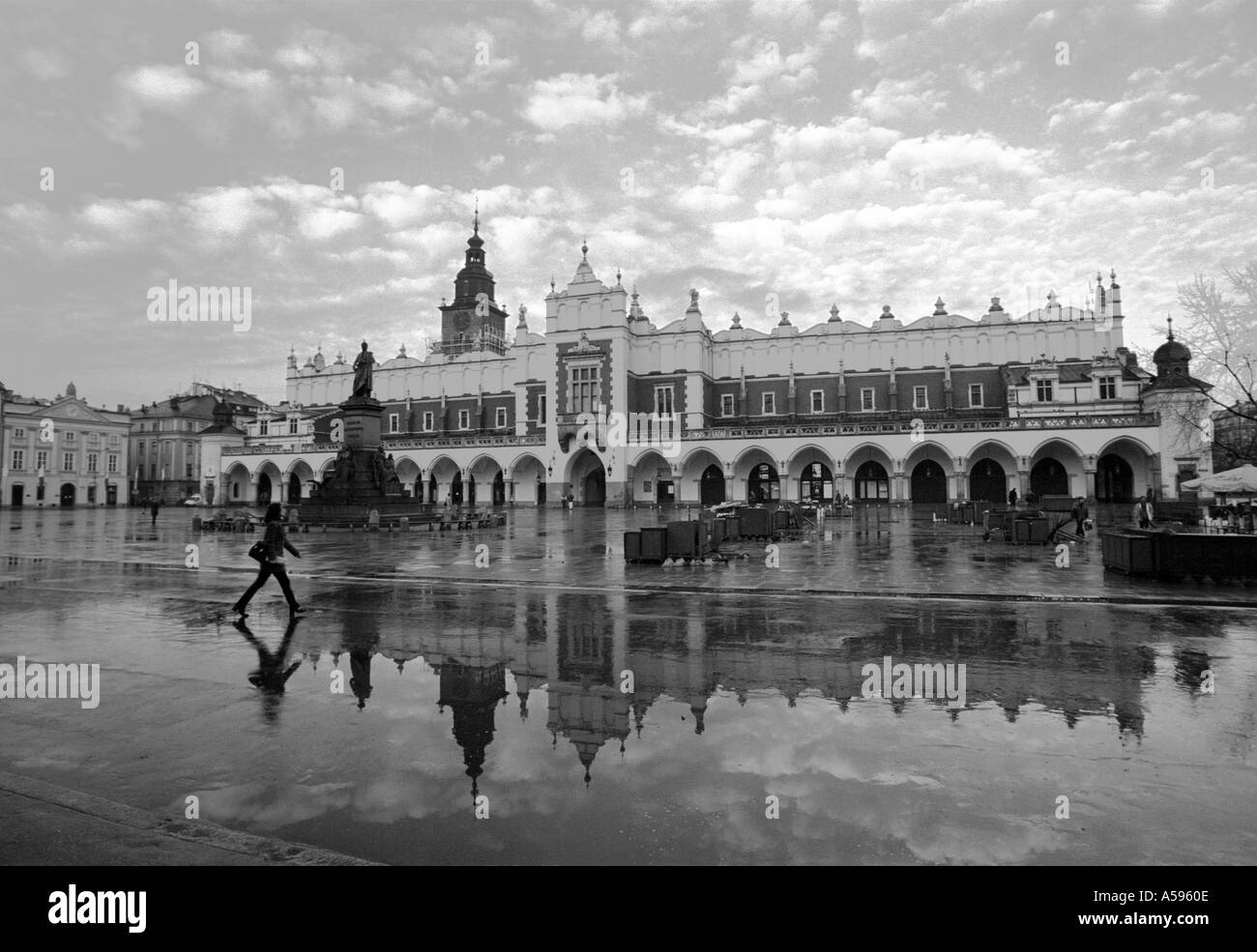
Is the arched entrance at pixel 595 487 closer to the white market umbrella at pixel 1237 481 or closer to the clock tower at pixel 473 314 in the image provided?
the clock tower at pixel 473 314

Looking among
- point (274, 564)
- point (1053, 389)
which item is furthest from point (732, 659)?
point (1053, 389)

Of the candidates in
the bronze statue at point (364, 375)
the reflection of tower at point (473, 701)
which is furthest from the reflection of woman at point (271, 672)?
the bronze statue at point (364, 375)

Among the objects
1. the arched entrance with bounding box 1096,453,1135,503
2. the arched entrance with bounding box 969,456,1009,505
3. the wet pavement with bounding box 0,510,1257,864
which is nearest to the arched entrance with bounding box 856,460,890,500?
the arched entrance with bounding box 969,456,1009,505

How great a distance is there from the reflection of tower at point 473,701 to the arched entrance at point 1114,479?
50.8m

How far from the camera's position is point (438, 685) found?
21.4ft

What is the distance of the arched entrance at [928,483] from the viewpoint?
49.2m

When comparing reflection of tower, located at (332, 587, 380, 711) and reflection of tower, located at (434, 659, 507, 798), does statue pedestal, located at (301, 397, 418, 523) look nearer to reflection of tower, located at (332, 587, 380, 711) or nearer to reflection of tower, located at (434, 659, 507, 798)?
reflection of tower, located at (332, 587, 380, 711)

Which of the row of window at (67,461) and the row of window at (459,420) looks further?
the row of window at (67,461)

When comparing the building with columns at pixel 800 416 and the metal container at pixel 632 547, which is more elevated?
the building with columns at pixel 800 416

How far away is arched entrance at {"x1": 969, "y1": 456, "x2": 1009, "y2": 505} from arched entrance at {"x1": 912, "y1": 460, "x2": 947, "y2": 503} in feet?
6.33

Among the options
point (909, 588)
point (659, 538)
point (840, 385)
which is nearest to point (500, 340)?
point (840, 385)

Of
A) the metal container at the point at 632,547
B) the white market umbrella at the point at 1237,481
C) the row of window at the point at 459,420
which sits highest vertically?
the row of window at the point at 459,420
